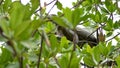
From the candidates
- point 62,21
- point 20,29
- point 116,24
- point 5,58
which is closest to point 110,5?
point 116,24

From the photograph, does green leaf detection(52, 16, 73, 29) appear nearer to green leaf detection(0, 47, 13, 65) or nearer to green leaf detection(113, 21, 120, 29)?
green leaf detection(0, 47, 13, 65)

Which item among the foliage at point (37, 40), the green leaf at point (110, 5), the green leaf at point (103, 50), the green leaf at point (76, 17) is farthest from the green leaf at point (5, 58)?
the green leaf at point (110, 5)

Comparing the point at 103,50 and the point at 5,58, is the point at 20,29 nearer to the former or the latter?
the point at 5,58

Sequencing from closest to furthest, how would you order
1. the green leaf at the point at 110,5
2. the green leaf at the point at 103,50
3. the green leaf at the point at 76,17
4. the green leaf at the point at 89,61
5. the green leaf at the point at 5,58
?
the green leaf at the point at 76,17
the green leaf at the point at 5,58
the green leaf at the point at 89,61
the green leaf at the point at 103,50
the green leaf at the point at 110,5

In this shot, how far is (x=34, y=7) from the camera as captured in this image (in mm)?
620

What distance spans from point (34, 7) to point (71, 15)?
0.27 ft

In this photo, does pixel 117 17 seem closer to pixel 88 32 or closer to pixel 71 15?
pixel 88 32

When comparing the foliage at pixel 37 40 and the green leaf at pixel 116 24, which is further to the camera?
the green leaf at pixel 116 24

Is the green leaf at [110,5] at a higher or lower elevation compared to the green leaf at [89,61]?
higher

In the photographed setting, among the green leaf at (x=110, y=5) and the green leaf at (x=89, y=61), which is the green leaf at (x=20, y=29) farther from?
the green leaf at (x=110, y=5)

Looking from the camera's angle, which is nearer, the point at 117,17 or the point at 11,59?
the point at 11,59

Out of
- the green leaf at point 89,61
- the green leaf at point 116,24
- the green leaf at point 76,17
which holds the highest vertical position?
the green leaf at point 116,24

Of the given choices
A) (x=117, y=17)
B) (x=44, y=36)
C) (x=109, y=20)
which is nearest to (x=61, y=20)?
(x=44, y=36)

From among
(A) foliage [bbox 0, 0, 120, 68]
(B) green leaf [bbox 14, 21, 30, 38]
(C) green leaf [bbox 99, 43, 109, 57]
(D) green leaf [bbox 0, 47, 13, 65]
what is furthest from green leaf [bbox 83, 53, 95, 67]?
(B) green leaf [bbox 14, 21, 30, 38]
